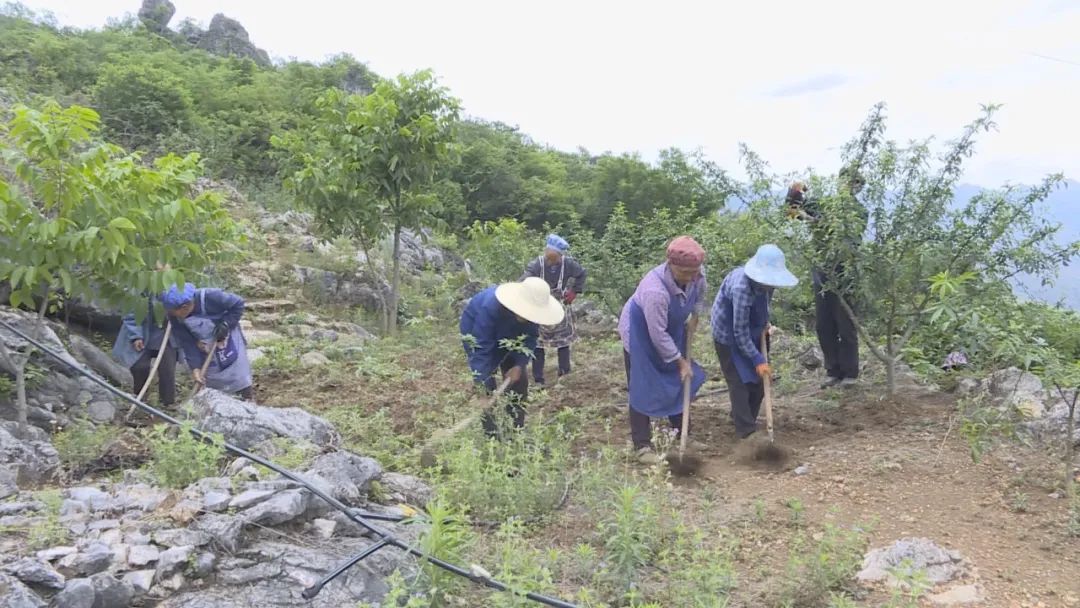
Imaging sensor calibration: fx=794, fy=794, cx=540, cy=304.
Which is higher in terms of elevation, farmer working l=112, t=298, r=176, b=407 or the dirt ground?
farmer working l=112, t=298, r=176, b=407

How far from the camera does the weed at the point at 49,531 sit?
2646mm

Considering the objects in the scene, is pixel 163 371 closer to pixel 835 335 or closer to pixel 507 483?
pixel 507 483

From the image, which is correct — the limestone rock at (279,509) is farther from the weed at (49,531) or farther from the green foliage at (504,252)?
the green foliage at (504,252)

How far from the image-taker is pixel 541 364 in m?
7.05

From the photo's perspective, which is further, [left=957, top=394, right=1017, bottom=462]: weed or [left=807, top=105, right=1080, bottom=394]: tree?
[left=807, top=105, right=1080, bottom=394]: tree

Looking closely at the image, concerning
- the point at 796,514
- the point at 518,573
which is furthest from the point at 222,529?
the point at 796,514

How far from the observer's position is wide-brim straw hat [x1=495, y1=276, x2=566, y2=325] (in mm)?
4534

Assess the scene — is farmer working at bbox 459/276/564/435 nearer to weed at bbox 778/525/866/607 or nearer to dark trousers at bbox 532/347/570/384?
dark trousers at bbox 532/347/570/384

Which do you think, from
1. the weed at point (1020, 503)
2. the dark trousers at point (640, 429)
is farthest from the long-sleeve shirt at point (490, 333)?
the weed at point (1020, 503)

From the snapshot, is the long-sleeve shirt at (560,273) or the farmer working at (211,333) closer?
the farmer working at (211,333)

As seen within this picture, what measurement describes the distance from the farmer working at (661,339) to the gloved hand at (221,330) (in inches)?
A: 111

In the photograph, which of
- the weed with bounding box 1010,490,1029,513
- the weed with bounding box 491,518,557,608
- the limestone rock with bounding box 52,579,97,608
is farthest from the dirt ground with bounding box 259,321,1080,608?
the limestone rock with bounding box 52,579,97,608

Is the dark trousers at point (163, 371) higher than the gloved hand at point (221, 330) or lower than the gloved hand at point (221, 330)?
lower

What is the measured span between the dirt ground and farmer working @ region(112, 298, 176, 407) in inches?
34.5
